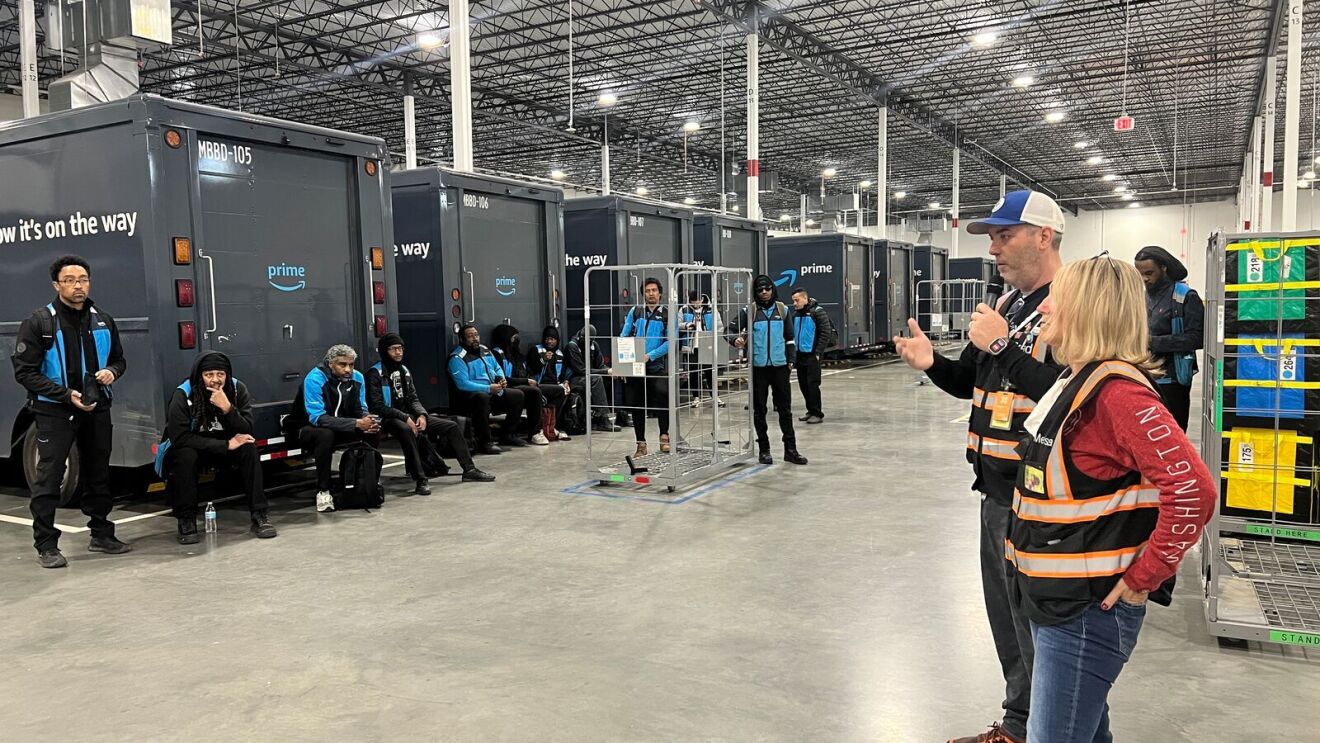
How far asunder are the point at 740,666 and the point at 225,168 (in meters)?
5.32

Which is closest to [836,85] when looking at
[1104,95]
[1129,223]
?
[1104,95]

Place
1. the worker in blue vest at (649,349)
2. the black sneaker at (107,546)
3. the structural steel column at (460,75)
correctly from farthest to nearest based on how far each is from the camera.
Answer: the structural steel column at (460,75)
the worker in blue vest at (649,349)
the black sneaker at (107,546)

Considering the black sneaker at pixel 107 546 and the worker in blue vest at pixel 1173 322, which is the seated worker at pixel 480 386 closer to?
the black sneaker at pixel 107 546

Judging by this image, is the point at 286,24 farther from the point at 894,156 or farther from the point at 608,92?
the point at 894,156

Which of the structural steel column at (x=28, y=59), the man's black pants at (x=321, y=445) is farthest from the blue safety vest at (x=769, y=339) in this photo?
the structural steel column at (x=28, y=59)

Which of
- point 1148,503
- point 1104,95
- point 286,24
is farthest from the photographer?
point 1104,95

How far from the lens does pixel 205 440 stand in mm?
6254

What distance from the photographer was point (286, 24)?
2025 centimetres

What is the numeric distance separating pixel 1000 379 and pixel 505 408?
25.6 ft

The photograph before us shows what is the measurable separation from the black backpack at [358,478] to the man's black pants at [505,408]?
2503mm

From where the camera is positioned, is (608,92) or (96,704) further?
(608,92)

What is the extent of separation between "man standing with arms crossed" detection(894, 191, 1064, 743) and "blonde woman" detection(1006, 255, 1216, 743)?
1.06ft

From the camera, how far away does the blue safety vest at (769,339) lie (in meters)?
8.59

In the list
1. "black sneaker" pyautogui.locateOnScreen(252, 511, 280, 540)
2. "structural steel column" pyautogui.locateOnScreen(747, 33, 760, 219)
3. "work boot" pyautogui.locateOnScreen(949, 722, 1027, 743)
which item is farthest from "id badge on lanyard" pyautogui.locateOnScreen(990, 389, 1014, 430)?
"structural steel column" pyautogui.locateOnScreen(747, 33, 760, 219)
